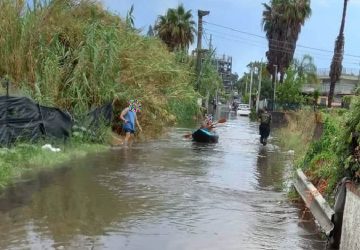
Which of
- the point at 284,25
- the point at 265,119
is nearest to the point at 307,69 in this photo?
the point at 284,25

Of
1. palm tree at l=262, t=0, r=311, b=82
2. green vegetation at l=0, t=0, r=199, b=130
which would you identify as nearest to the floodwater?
green vegetation at l=0, t=0, r=199, b=130

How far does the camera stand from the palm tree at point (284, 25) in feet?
206

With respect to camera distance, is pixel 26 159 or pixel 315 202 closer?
pixel 315 202

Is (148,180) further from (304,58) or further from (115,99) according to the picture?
(304,58)

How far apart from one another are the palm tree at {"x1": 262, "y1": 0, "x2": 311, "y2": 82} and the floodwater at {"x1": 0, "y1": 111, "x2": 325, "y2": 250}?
51.2 metres

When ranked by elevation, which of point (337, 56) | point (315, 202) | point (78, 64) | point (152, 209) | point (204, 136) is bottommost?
point (152, 209)

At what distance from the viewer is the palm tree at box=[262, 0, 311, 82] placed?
62.9m

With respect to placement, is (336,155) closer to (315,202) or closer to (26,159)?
(315,202)

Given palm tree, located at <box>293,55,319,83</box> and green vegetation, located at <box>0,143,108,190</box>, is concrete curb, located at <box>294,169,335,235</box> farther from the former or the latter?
palm tree, located at <box>293,55,319,83</box>

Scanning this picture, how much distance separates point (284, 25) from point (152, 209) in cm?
5768

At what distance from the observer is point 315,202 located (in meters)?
8.28

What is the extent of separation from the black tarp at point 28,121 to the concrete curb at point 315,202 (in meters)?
6.94

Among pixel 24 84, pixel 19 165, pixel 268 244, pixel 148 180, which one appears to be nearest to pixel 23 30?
pixel 24 84

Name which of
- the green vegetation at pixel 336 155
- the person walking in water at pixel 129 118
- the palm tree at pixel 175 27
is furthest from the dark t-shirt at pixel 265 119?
the palm tree at pixel 175 27
